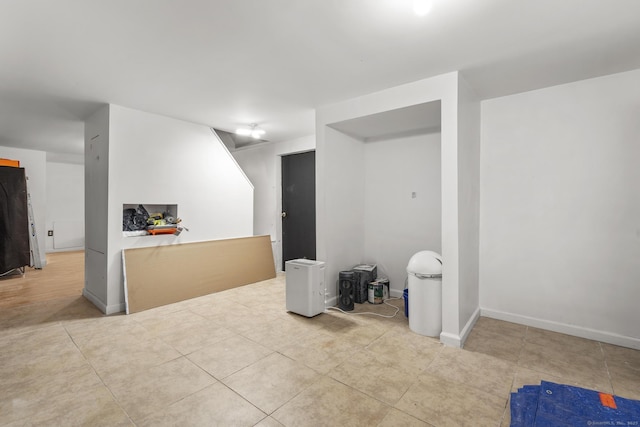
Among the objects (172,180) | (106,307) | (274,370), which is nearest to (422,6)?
(274,370)

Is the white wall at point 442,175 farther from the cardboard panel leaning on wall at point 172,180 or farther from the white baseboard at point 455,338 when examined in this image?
the cardboard panel leaning on wall at point 172,180

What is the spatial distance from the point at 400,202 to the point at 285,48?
2.55 meters

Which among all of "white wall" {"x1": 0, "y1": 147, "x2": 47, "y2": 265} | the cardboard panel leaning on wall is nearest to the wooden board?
the cardboard panel leaning on wall

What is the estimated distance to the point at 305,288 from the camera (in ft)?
11.2

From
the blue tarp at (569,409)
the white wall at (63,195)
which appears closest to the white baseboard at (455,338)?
the blue tarp at (569,409)

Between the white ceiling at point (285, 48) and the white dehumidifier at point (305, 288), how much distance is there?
1985mm

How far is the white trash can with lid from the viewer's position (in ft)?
9.62

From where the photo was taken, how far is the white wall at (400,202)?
3.91m

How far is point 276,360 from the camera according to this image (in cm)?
248

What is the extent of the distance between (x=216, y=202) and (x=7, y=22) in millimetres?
2959

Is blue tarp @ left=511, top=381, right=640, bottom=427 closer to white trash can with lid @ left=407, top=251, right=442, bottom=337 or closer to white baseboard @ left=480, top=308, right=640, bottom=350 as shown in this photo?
white trash can with lid @ left=407, top=251, right=442, bottom=337

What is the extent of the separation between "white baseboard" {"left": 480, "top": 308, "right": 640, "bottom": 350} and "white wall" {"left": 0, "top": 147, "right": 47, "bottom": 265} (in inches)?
322

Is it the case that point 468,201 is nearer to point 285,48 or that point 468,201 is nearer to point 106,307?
point 285,48

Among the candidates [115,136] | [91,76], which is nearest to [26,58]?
[91,76]
